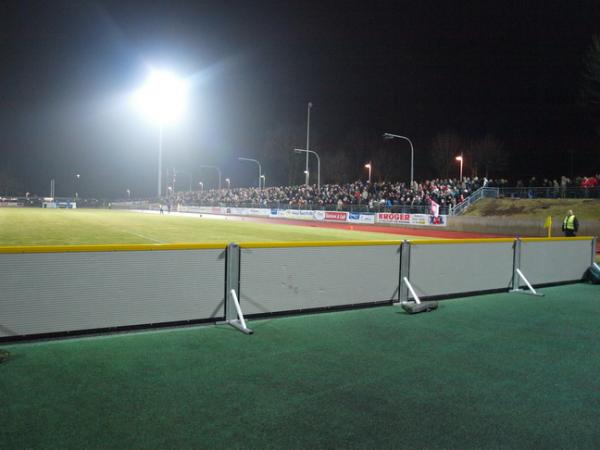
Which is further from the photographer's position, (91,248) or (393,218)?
(393,218)

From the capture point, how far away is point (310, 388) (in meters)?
4.56

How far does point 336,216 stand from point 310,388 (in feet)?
123

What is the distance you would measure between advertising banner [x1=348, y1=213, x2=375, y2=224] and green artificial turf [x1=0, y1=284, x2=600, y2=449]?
31044mm

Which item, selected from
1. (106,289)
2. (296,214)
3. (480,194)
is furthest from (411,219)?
(106,289)

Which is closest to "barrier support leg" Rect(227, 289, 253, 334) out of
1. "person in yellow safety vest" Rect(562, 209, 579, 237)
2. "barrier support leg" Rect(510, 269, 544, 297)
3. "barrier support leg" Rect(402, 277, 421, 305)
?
"barrier support leg" Rect(402, 277, 421, 305)

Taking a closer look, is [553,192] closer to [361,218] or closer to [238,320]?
[361,218]

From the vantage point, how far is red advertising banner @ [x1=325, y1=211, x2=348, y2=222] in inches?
1613

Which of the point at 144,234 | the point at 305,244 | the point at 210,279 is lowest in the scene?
the point at 144,234

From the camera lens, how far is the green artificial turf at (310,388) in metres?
3.62

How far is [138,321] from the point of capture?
21.2 feet

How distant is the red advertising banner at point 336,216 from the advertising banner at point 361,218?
1.80 ft

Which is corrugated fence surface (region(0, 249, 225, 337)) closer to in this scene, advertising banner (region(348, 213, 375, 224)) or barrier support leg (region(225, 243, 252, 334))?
barrier support leg (region(225, 243, 252, 334))

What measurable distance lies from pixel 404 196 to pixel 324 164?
50.9 metres

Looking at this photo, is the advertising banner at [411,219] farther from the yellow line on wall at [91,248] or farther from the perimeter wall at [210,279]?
the yellow line on wall at [91,248]
